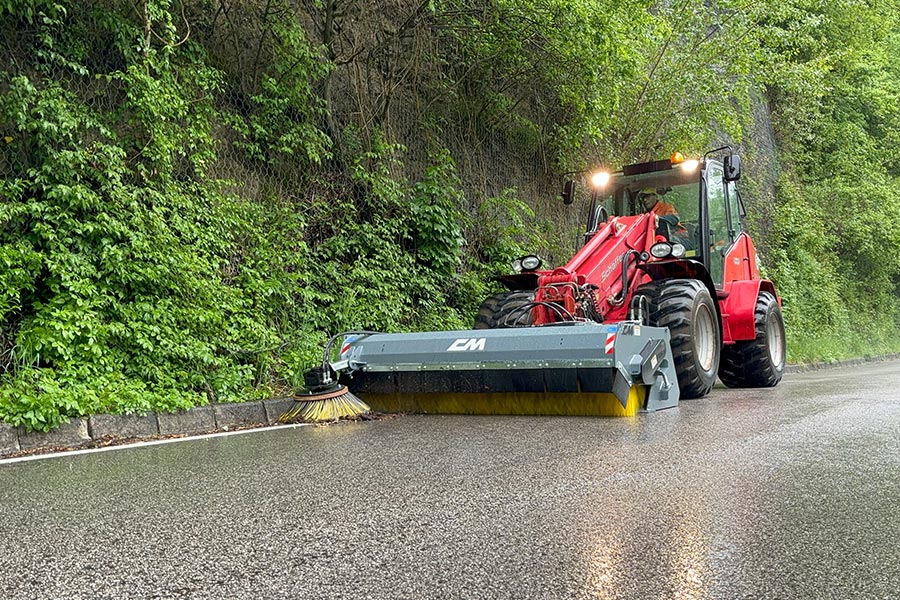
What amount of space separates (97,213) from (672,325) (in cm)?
506

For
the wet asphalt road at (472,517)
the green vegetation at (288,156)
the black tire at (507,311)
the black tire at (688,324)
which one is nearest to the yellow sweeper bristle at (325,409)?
the green vegetation at (288,156)

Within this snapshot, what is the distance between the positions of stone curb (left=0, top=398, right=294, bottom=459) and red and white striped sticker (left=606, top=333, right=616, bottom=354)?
8.89 ft

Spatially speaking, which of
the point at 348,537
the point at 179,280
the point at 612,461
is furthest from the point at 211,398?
the point at 348,537

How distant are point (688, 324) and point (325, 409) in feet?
10.9

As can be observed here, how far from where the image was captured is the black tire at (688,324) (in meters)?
7.24

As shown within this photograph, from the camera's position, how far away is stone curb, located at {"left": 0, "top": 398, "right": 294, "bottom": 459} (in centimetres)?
529

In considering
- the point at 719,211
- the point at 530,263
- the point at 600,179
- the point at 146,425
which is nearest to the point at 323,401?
the point at 146,425

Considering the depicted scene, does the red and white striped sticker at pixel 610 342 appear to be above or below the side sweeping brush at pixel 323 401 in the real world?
above

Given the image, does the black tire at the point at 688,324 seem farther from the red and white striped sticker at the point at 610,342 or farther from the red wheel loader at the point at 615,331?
the red and white striped sticker at the point at 610,342

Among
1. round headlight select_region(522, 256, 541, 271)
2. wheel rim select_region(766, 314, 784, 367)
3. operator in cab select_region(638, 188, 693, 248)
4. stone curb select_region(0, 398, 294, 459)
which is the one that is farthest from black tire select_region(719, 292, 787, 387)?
stone curb select_region(0, 398, 294, 459)

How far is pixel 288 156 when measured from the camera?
932cm

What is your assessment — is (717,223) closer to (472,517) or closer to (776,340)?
(776,340)

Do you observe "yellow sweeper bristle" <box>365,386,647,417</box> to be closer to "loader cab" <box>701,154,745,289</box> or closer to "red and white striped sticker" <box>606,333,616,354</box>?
"red and white striped sticker" <box>606,333,616,354</box>

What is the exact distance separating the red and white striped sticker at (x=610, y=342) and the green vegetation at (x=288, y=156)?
2988mm
